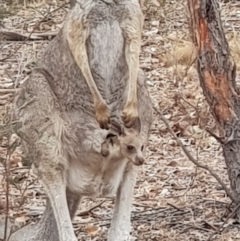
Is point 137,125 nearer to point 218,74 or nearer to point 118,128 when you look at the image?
point 118,128

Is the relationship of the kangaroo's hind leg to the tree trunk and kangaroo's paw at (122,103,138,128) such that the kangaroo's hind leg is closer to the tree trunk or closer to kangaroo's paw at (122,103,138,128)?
kangaroo's paw at (122,103,138,128)

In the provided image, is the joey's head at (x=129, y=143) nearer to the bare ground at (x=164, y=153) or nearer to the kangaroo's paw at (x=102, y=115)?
the kangaroo's paw at (x=102, y=115)

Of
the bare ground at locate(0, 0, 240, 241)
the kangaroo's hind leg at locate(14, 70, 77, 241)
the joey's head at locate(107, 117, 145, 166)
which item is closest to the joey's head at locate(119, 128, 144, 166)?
the joey's head at locate(107, 117, 145, 166)

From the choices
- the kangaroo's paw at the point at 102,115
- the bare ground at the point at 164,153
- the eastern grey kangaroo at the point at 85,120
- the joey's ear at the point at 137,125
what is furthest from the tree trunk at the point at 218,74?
the kangaroo's paw at the point at 102,115

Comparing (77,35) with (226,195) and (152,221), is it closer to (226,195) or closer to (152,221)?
(152,221)

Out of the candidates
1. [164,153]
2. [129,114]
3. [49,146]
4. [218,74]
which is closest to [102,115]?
[129,114]

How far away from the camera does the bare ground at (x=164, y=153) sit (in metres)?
5.38

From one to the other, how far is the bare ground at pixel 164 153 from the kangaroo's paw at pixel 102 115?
44 centimetres

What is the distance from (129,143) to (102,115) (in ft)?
0.59

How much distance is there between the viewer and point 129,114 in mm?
4480

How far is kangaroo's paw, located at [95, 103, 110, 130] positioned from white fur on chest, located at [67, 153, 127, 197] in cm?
20

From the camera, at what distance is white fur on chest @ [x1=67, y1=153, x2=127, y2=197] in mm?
4598

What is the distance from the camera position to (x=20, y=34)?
8.53 metres

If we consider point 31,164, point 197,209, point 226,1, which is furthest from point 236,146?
point 226,1
